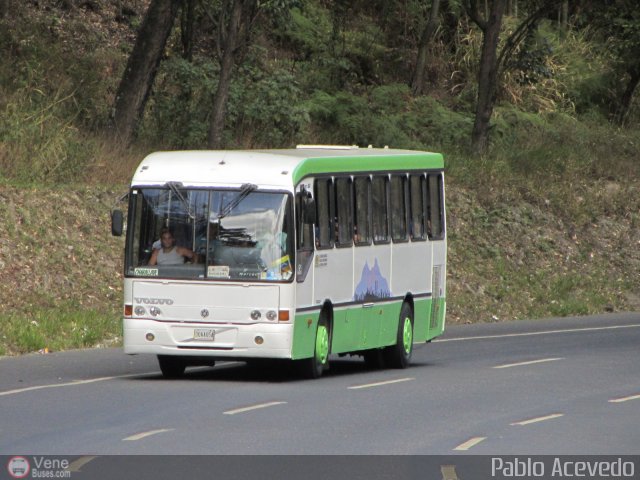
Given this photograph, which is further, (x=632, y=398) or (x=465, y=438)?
(x=632, y=398)

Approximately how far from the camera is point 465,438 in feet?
46.2

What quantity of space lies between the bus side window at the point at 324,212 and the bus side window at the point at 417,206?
9.29 feet

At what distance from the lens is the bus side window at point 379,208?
2188cm

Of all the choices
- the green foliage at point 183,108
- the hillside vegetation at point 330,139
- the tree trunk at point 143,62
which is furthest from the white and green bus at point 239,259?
the green foliage at point 183,108

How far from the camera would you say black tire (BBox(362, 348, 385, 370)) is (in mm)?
22812

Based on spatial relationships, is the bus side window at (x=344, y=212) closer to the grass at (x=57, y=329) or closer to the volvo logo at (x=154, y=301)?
the volvo logo at (x=154, y=301)

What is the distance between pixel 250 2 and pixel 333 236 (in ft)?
39.0

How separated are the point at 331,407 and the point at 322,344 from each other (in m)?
3.69

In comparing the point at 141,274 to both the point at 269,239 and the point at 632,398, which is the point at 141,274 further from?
the point at 632,398

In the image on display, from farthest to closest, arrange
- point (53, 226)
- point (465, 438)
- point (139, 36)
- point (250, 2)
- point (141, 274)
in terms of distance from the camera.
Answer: point (139, 36), point (250, 2), point (53, 226), point (141, 274), point (465, 438)

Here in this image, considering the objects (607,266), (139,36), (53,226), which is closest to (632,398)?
(53,226)
